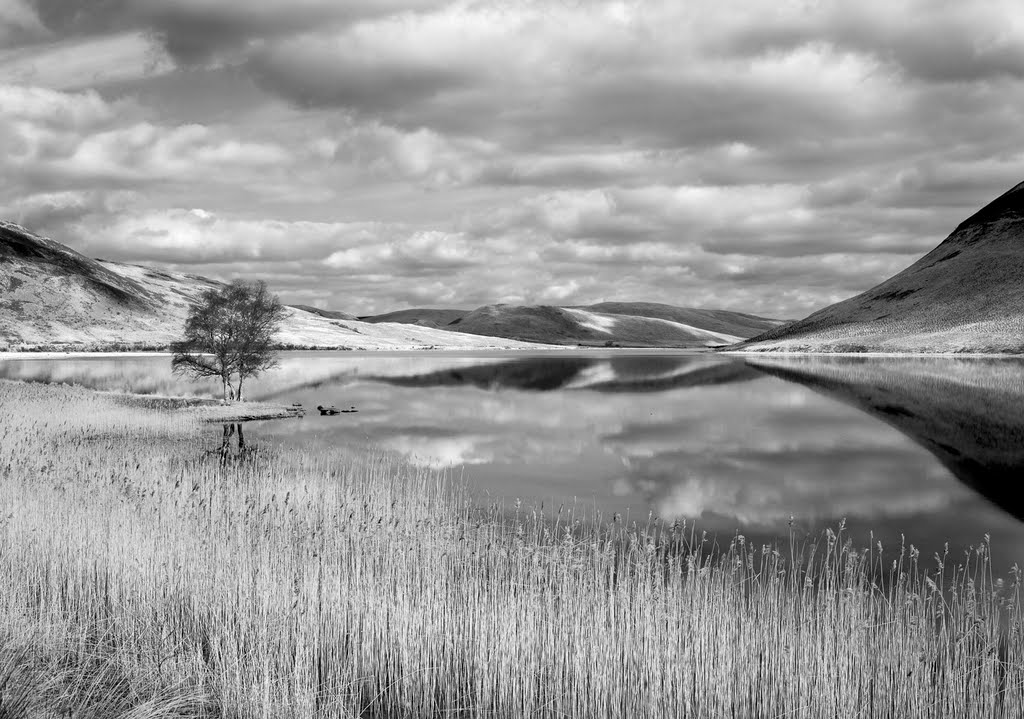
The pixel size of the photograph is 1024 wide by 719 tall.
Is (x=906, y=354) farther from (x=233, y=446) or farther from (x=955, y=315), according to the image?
(x=233, y=446)

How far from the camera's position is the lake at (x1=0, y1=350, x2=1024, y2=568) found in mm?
25766

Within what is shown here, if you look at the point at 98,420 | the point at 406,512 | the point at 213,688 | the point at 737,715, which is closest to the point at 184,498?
the point at 406,512

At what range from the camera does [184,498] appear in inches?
762

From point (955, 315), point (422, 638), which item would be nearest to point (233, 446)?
point (422, 638)

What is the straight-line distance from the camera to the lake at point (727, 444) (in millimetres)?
25766

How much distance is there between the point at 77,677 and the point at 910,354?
162871 mm

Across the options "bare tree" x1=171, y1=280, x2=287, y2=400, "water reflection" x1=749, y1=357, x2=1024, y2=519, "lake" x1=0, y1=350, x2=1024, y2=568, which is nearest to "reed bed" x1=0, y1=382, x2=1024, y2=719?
"lake" x1=0, y1=350, x2=1024, y2=568

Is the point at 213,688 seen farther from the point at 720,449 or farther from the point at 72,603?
the point at 720,449

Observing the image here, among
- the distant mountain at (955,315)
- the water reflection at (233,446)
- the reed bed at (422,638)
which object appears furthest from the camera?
the distant mountain at (955,315)

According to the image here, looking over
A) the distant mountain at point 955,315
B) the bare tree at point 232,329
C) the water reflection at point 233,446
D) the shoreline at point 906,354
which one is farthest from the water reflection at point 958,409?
the bare tree at point 232,329

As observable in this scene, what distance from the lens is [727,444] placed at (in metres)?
43.8

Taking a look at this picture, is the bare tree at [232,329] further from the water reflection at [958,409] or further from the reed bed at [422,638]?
the water reflection at [958,409]

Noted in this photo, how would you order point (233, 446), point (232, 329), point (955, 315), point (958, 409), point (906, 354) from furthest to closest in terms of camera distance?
point (955, 315), point (906, 354), point (232, 329), point (958, 409), point (233, 446)

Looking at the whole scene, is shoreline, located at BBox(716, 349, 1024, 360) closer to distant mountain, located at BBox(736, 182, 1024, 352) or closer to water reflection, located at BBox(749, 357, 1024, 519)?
distant mountain, located at BBox(736, 182, 1024, 352)
